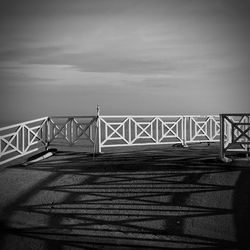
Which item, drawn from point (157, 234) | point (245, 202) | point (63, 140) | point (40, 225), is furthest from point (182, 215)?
point (63, 140)

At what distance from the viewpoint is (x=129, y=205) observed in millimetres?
8328

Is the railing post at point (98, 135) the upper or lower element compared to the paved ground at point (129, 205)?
upper

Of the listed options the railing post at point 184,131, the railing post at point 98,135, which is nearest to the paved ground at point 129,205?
the railing post at point 98,135

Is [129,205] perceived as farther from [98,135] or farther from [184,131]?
[184,131]

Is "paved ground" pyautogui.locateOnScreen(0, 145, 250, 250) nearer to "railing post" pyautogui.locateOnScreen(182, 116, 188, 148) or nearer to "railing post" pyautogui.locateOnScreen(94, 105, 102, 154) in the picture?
"railing post" pyautogui.locateOnScreen(94, 105, 102, 154)

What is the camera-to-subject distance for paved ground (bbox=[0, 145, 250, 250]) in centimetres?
699

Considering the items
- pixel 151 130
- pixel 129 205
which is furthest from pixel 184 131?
pixel 129 205

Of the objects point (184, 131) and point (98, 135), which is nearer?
point (98, 135)

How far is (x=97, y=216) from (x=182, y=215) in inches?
67.9

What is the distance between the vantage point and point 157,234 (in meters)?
7.13

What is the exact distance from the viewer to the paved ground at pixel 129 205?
22.9 feet

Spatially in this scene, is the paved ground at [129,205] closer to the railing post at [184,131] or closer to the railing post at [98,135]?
the railing post at [98,135]

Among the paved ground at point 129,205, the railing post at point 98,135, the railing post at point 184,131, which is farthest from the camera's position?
the railing post at point 184,131

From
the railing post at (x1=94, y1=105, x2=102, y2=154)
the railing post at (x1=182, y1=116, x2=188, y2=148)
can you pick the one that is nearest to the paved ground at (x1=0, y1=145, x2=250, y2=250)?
the railing post at (x1=94, y1=105, x2=102, y2=154)
